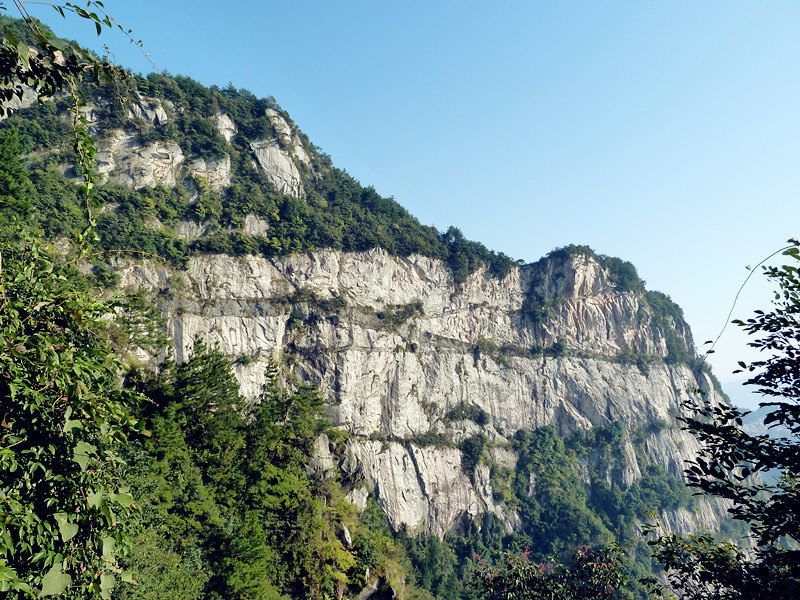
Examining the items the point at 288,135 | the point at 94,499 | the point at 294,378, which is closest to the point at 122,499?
the point at 94,499

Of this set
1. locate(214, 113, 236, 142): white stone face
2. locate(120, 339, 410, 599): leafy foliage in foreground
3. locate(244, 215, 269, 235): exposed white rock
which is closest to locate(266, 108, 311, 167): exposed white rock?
locate(214, 113, 236, 142): white stone face

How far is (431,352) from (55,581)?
4675 cm

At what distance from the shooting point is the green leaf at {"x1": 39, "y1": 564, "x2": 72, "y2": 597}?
263 centimetres

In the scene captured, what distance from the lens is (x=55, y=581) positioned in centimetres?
267

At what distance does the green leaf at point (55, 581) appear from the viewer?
2631mm

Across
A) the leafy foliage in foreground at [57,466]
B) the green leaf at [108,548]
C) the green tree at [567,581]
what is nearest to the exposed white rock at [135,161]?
the green tree at [567,581]

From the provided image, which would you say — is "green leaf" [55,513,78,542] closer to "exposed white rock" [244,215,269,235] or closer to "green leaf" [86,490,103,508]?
"green leaf" [86,490,103,508]

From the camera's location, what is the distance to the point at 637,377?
58719 millimetres

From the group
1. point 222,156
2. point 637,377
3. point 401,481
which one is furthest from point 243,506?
point 637,377

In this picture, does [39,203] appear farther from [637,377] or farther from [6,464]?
[637,377]

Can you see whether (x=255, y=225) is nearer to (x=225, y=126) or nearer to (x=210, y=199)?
(x=210, y=199)

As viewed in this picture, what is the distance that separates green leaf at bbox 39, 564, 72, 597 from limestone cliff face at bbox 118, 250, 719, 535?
112ft

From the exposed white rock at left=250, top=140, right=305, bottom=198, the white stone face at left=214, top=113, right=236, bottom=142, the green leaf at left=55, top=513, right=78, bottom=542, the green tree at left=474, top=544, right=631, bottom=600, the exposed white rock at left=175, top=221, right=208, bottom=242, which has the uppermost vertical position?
the white stone face at left=214, top=113, right=236, bottom=142

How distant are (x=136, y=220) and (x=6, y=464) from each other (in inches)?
1554
